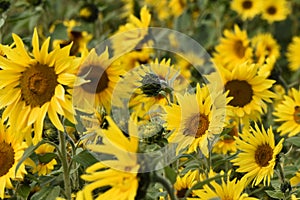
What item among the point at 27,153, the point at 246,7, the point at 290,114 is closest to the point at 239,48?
the point at 246,7

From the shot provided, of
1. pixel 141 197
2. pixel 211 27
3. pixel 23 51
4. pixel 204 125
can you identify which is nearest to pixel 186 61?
pixel 211 27

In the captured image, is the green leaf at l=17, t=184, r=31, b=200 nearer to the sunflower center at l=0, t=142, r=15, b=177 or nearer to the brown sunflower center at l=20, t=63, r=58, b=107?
the sunflower center at l=0, t=142, r=15, b=177

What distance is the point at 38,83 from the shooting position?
1777 mm

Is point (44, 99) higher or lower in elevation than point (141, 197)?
higher

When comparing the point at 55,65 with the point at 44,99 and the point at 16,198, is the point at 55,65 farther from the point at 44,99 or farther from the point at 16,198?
the point at 16,198

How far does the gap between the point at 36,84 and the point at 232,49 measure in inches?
68.1

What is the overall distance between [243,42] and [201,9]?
709 millimetres

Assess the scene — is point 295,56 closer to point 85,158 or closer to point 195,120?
point 195,120

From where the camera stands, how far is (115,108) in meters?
2.18

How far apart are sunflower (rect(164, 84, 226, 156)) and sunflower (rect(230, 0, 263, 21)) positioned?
6.68 ft

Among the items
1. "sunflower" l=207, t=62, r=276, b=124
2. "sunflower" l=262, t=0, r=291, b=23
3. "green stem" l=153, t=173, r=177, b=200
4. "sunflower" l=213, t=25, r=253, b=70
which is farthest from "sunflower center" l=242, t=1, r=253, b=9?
"green stem" l=153, t=173, r=177, b=200

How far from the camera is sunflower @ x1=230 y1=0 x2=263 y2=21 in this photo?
13.0 ft

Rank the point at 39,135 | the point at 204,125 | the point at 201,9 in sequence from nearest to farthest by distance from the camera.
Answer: the point at 39,135 → the point at 204,125 → the point at 201,9

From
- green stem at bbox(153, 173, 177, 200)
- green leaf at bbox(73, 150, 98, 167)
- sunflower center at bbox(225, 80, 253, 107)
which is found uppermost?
sunflower center at bbox(225, 80, 253, 107)
